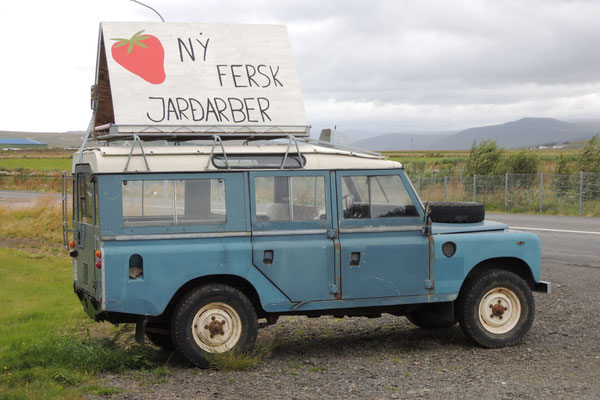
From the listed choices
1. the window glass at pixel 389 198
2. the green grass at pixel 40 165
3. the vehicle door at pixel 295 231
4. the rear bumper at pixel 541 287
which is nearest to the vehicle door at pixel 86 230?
the vehicle door at pixel 295 231

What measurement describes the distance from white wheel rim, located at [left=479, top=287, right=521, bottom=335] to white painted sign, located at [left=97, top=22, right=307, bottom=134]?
8.74ft

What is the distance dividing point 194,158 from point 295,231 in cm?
119

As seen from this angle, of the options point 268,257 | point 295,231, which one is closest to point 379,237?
point 295,231

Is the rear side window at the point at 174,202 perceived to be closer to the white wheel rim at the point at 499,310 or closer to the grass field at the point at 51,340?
the grass field at the point at 51,340

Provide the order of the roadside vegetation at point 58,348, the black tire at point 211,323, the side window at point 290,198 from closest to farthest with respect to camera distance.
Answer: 1. the roadside vegetation at point 58,348
2. the black tire at point 211,323
3. the side window at point 290,198

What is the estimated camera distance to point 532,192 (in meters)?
28.7

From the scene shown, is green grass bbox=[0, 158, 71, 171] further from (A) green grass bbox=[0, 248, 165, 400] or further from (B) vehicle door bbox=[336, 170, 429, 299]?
(B) vehicle door bbox=[336, 170, 429, 299]

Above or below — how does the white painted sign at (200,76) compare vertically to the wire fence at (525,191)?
above

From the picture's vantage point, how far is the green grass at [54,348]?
6.12 metres

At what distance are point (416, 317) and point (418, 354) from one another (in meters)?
0.96

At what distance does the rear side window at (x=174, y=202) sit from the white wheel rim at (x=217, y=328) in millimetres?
841

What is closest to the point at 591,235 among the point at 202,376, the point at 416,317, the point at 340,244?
the point at 416,317

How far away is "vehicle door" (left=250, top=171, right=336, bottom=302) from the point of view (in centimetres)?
682

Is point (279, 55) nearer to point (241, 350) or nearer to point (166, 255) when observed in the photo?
point (166, 255)
